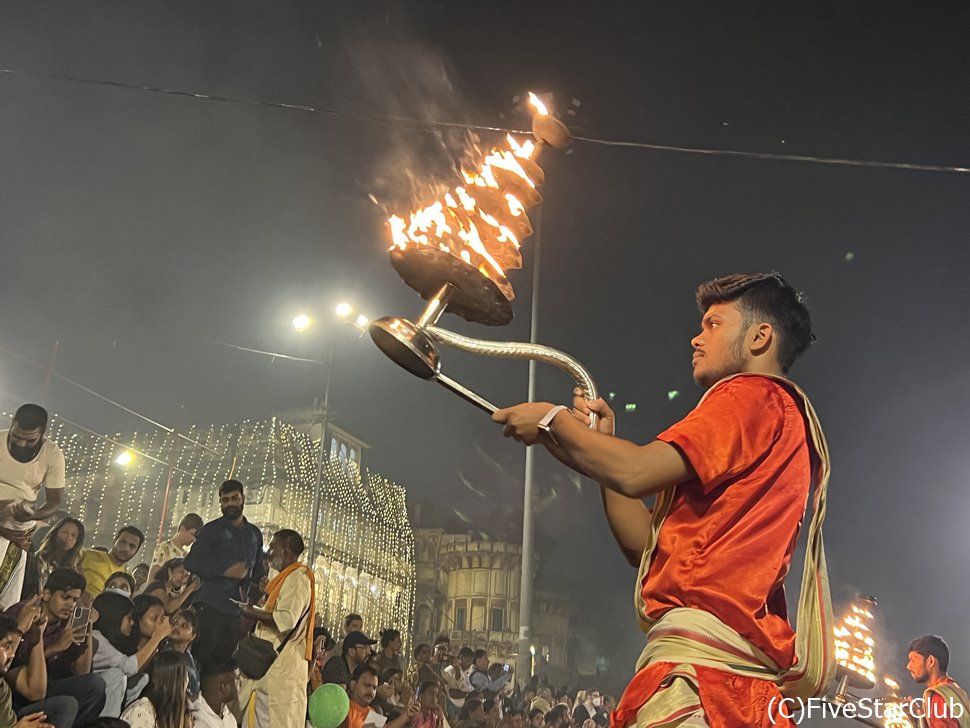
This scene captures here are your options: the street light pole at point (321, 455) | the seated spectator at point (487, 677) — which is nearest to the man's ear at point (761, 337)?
the street light pole at point (321, 455)

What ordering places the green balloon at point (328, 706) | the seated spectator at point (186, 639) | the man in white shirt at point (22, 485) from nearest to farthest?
the man in white shirt at point (22, 485) → the seated spectator at point (186, 639) → the green balloon at point (328, 706)

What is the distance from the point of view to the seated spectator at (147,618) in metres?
5.16

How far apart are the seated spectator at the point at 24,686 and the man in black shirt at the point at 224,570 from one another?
1103 mm

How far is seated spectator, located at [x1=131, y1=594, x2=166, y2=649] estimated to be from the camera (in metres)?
5.16

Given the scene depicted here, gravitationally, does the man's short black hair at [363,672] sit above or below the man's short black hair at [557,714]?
above

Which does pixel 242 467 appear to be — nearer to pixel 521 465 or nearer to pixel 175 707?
pixel 175 707

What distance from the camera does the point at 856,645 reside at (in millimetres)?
7555

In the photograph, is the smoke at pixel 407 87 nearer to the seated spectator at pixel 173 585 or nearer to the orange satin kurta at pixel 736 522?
the seated spectator at pixel 173 585

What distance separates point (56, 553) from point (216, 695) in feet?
4.85

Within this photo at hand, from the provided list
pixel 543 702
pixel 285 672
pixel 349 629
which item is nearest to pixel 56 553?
pixel 285 672

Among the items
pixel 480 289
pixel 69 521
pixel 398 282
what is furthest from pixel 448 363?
pixel 480 289

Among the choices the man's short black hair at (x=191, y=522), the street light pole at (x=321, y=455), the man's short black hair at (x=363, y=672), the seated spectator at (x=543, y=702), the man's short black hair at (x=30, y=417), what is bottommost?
the seated spectator at (x=543, y=702)

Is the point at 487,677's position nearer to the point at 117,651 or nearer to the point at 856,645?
the point at 856,645

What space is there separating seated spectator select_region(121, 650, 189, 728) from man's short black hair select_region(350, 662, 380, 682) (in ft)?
5.99
